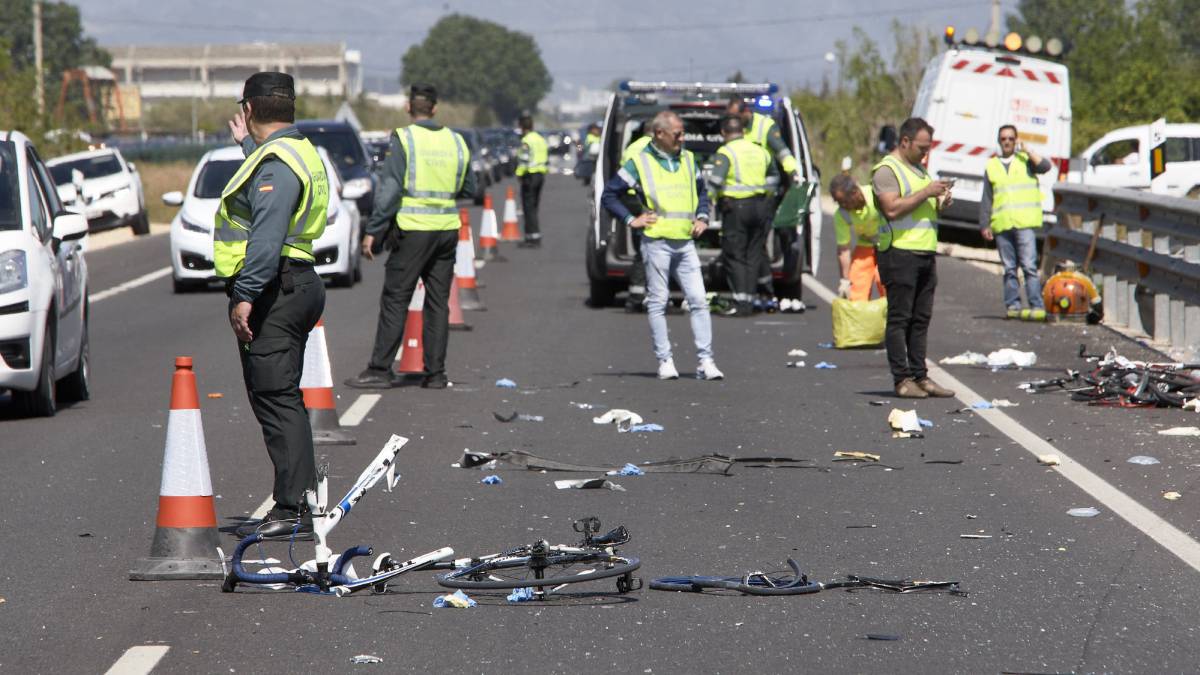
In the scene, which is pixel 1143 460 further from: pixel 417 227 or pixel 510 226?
pixel 510 226

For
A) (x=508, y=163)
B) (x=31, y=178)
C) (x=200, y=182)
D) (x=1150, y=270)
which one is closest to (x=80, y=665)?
(x=31, y=178)

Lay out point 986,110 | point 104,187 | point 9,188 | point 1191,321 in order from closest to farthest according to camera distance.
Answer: point 9,188, point 1191,321, point 986,110, point 104,187

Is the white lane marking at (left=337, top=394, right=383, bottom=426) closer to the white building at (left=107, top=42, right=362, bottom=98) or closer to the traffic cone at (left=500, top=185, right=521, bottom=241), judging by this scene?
the traffic cone at (left=500, top=185, right=521, bottom=241)

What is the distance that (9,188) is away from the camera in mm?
11859

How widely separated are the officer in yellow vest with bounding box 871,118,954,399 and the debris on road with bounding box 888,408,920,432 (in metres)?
1.31

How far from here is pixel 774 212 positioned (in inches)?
700

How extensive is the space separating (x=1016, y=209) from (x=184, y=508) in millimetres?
12038

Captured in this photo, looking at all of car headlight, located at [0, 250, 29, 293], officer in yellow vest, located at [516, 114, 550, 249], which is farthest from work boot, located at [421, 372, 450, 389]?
officer in yellow vest, located at [516, 114, 550, 249]

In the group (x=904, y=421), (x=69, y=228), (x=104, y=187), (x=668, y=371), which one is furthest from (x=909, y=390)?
(x=104, y=187)

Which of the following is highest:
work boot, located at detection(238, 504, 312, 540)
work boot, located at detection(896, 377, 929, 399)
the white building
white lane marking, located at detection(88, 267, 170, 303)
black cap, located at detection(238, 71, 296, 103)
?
the white building

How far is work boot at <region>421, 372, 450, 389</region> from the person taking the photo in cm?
1280

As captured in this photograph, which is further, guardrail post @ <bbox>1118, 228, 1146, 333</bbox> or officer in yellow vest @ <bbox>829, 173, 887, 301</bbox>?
→ guardrail post @ <bbox>1118, 228, 1146, 333</bbox>

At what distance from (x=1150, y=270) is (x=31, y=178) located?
9186 mm

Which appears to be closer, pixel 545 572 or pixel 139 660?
pixel 139 660
